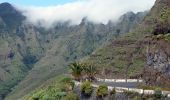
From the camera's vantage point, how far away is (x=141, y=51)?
7018 inches

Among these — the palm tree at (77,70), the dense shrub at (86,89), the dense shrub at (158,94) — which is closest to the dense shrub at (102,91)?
the dense shrub at (86,89)

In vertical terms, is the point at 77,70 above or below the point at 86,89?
above

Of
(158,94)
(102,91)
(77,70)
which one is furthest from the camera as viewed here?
(77,70)

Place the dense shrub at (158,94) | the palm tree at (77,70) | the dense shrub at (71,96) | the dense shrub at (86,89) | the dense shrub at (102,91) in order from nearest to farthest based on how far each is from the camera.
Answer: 1. the dense shrub at (158,94)
2. the dense shrub at (102,91)
3. the dense shrub at (86,89)
4. the dense shrub at (71,96)
5. the palm tree at (77,70)

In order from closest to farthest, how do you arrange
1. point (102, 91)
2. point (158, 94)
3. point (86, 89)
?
point (158, 94)
point (102, 91)
point (86, 89)

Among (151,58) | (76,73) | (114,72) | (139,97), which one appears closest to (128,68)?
(114,72)

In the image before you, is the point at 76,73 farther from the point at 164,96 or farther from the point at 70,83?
the point at 164,96

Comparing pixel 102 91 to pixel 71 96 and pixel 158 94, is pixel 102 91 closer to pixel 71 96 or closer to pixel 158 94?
pixel 71 96

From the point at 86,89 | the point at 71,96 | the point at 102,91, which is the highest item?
the point at 102,91

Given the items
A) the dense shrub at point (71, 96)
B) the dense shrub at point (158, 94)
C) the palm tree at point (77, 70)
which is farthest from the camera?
the palm tree at point (77, 70)

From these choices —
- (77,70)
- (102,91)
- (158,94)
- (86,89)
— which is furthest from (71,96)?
(158,94)

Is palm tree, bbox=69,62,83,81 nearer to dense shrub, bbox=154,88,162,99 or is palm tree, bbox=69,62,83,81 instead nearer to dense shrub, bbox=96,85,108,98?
dense shrub, bbox=96,85,108,98

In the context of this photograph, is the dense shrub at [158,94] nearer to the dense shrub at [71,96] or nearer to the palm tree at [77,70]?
the dense shrub at [71,96]

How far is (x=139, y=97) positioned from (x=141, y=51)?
12169cm
